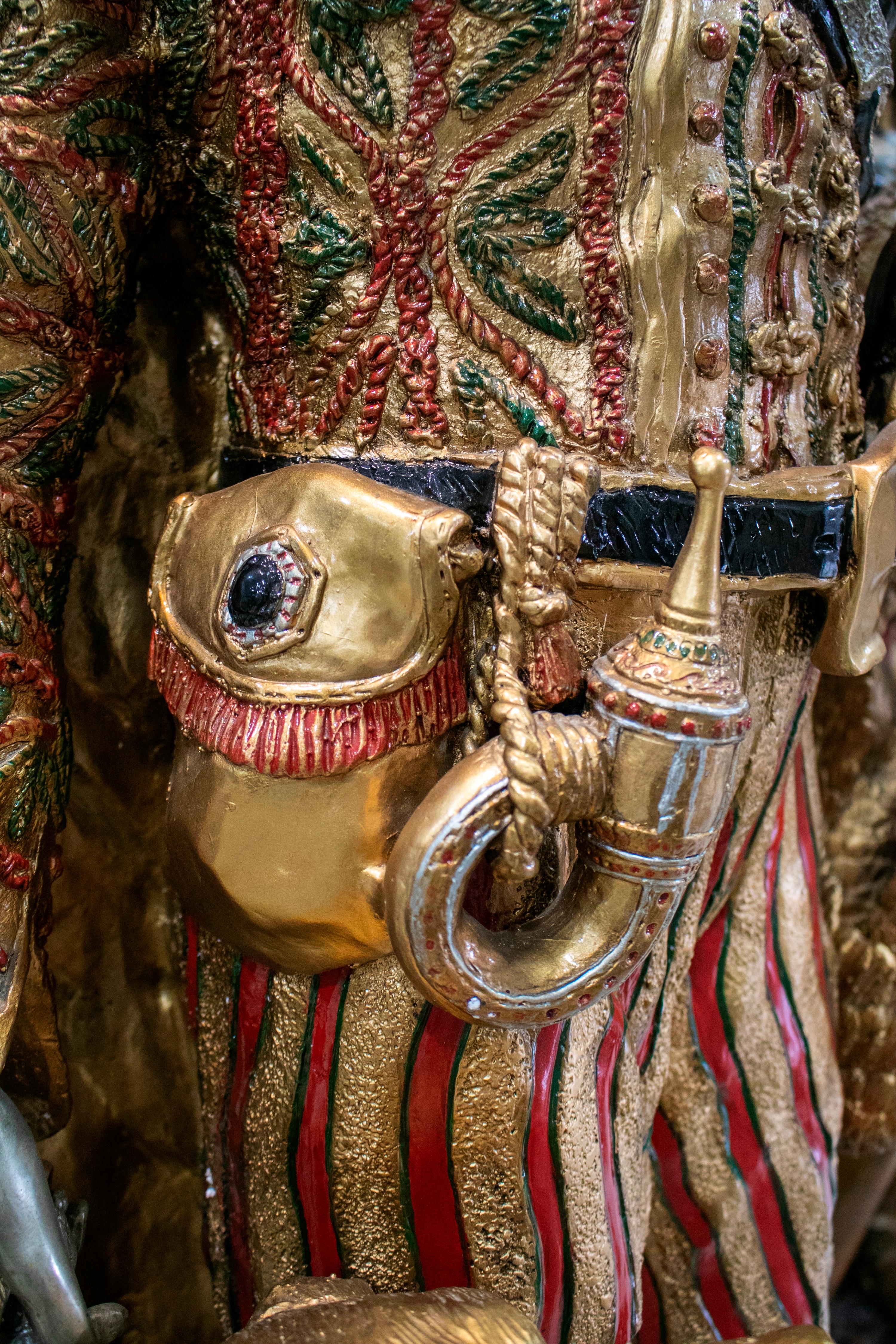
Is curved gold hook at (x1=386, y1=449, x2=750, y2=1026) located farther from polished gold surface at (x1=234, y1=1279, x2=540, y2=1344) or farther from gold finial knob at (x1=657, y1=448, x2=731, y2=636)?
polished gold surface at (x1=234, y1=1279, x2=540, y2=1344)

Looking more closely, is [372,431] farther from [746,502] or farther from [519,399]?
[746,502]

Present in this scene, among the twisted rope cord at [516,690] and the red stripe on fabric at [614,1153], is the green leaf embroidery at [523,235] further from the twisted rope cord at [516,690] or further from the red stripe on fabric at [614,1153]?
the red stripe on fabric at [614,1153]

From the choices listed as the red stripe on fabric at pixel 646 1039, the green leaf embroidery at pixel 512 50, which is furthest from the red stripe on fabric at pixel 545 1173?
the green leaf embroidery at pixel 512 50

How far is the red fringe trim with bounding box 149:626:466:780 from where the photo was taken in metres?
0.58

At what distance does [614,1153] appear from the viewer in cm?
70

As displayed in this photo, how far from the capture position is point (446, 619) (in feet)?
1.89

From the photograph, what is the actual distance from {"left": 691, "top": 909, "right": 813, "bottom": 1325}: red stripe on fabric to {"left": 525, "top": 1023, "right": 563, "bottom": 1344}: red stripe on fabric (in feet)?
0.89

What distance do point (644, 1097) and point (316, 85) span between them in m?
0.66

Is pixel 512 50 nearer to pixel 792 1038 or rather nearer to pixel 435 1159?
pixel 435 1159

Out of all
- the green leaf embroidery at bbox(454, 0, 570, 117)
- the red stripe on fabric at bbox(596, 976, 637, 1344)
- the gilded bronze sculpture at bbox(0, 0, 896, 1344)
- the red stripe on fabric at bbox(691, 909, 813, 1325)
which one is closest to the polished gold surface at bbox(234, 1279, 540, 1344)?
the gilded bronze sculpture at bbox(0, 0, 896, 1344)

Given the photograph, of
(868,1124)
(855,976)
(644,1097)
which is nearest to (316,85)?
(644,1097)

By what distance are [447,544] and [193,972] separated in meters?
0.40

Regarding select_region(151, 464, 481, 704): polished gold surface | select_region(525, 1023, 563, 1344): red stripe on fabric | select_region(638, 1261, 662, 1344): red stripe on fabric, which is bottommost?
select_region(638, 1261, 662, 1344): red stripe on fabric

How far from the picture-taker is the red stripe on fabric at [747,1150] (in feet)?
2.90
